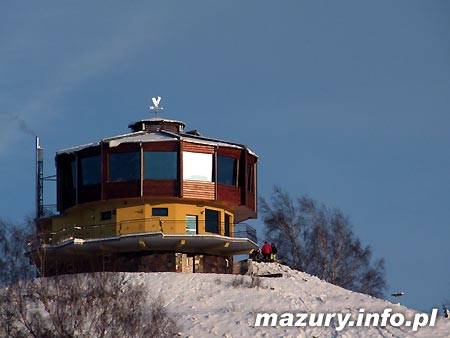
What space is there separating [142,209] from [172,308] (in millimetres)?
9234

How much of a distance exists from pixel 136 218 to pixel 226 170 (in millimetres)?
5117

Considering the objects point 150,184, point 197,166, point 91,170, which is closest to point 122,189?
point 150,184

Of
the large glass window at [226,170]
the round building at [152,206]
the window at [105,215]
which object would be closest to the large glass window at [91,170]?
the round building at [152,206]

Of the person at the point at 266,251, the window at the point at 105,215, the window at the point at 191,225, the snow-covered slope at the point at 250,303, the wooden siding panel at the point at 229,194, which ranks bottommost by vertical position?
the snow-covered slope at the point at 250,303

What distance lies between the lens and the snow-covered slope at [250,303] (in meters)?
59.9

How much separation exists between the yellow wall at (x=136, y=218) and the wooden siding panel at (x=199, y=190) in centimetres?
47

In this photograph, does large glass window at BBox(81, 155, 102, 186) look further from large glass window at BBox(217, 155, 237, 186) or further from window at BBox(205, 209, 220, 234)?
large glass window at BBox(217, 155, 237, 186)

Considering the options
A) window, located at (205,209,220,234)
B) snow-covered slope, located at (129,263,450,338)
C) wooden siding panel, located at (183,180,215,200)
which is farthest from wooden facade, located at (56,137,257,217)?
snow-covered slope, located at (129,263,450,338)

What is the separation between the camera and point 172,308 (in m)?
62.1

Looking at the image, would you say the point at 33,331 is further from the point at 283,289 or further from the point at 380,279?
the point at 380,279

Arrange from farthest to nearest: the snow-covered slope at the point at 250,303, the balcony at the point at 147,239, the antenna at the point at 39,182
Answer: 1. the antenna at the point at 39,182
2. the balcony at the point at 147,239
3. the snow-covered slope at the point at 250,303

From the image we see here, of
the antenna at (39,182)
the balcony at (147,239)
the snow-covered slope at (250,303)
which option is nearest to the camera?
the snow-covered slope at (250,303)

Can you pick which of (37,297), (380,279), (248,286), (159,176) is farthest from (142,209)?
(380,279)

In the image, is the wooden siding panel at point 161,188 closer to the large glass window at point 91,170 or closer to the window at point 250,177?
the large glass window at point 91,170
